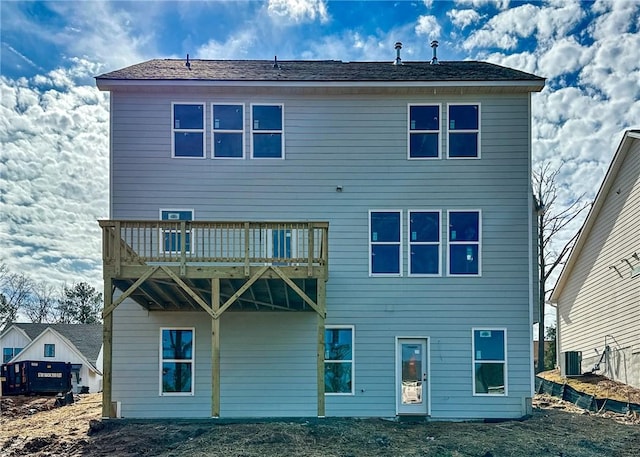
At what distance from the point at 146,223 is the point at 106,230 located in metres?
0.79

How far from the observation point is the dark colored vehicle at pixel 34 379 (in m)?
25.2

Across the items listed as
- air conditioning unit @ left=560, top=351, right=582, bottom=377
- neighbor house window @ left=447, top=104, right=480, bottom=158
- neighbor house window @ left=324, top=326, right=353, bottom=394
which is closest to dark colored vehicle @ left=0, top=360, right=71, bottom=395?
neighbor house window @ left=324, top=326, right=353, bottom=394

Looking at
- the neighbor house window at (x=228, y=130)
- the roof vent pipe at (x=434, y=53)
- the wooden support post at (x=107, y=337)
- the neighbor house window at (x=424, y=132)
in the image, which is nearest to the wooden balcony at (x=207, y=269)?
the wooden support post at (x=107, y=337)

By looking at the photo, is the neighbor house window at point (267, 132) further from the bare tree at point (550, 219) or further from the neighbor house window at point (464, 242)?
the bare tree at point (550, 219)

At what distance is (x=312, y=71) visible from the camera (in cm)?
1331

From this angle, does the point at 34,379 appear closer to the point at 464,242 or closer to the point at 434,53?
the point at 464,242

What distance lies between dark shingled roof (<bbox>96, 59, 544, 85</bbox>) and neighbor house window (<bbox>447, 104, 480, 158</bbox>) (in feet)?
2.42

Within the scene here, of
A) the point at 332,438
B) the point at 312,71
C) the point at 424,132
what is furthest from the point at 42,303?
the point at 332,438

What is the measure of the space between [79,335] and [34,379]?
30.0 ft

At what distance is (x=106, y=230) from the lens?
10.2 m

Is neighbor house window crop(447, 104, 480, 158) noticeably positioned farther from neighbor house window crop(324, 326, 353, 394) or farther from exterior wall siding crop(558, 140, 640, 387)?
exterior wall siding crop(558, 140, 640, 387)

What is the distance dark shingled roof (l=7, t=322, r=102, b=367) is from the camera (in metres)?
33.1

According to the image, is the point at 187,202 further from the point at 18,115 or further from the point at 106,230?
the point at 18,115

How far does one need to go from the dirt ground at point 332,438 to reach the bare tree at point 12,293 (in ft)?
117
